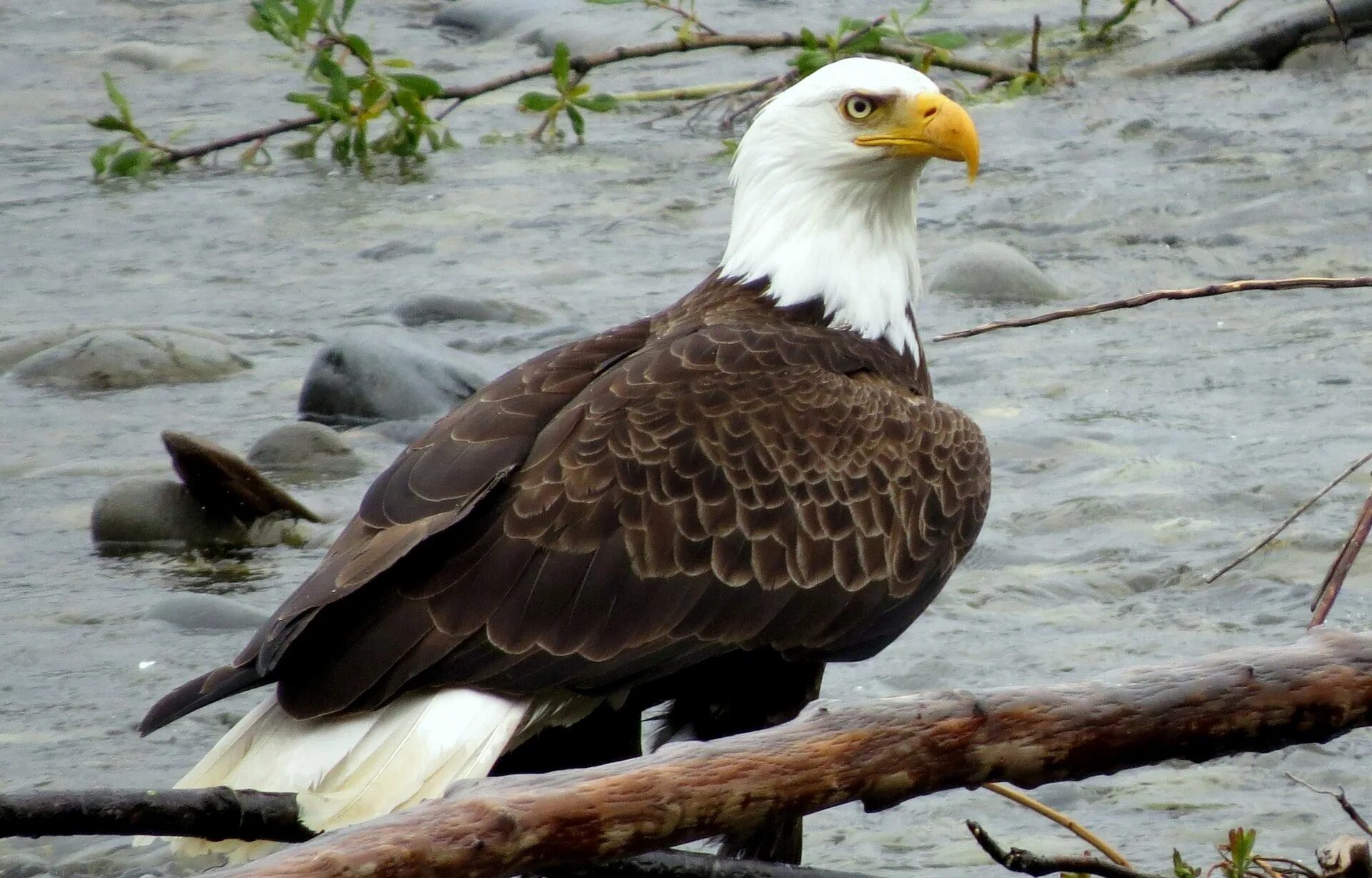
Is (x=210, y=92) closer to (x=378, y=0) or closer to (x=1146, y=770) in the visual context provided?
(x=378, y=0)

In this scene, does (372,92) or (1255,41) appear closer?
(372,92)

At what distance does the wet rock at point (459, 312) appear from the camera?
25.9ft

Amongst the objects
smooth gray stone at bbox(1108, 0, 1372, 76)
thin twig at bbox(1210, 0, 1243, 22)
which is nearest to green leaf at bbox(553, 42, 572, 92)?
smooth gray stone at bbox(1108, 0, 1372, 76)

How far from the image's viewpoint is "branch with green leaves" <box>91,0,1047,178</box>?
348 inches

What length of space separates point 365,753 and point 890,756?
1.32 m

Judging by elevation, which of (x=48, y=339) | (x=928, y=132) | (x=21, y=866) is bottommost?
(x=48, y=339)

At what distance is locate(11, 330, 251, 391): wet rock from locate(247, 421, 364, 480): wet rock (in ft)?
2.87

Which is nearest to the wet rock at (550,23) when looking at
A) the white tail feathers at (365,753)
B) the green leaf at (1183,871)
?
the white tail feathers at (365,753)

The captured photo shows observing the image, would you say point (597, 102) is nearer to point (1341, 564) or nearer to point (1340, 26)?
point (1340, 26)

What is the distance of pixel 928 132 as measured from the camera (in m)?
4.90

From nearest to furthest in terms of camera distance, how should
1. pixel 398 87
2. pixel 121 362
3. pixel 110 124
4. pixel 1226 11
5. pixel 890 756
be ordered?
pixel 890 756
pixel 121 362
pixel 110 124
pixel 398 87
pixel 1226 11

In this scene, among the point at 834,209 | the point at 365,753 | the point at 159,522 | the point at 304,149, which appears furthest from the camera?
the point at 304,149

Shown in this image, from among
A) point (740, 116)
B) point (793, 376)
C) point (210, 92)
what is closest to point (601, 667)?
point (793, 376)

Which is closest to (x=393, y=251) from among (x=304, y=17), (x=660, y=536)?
(x=304, y=17)
